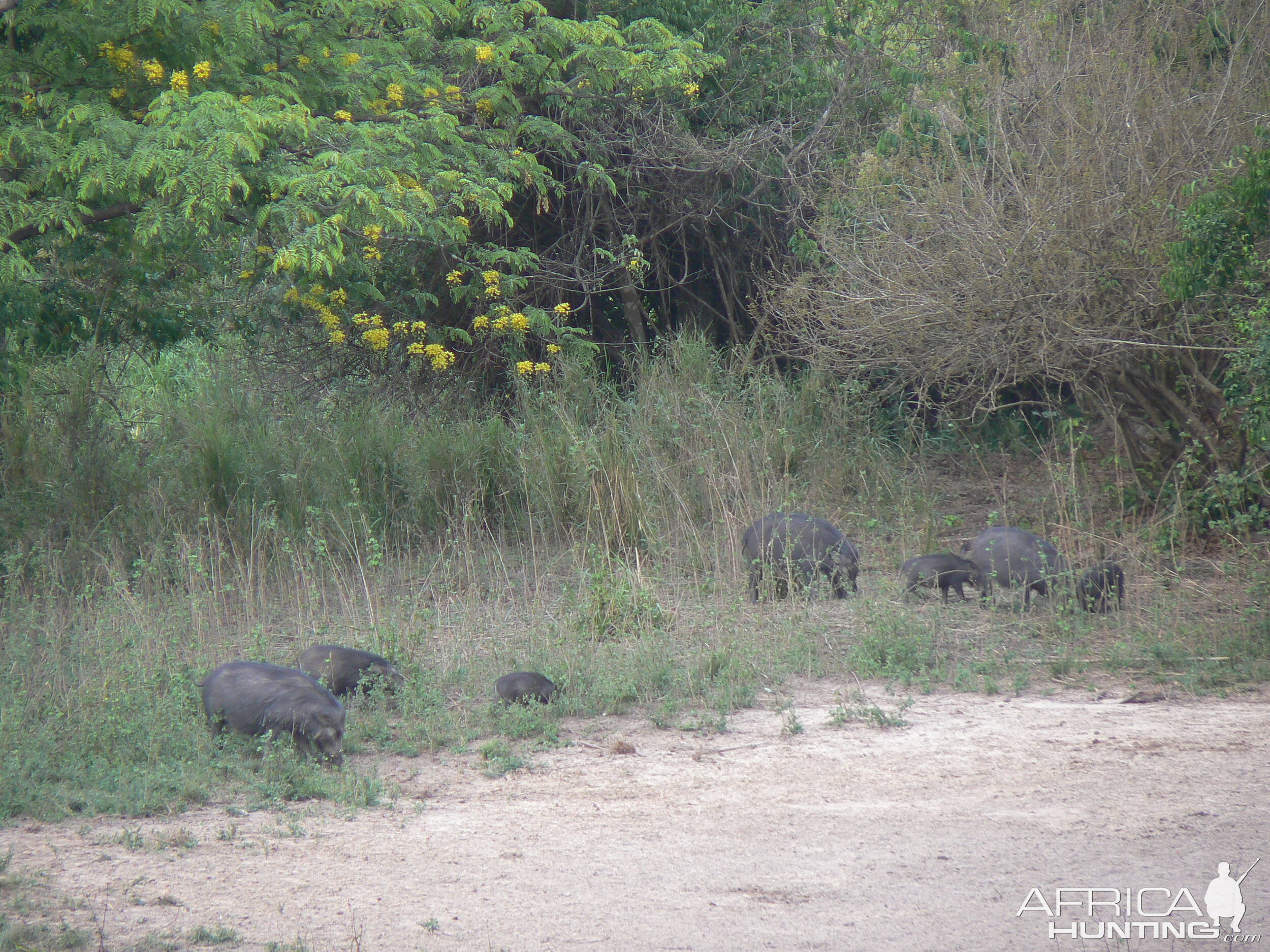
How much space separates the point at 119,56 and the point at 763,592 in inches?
204

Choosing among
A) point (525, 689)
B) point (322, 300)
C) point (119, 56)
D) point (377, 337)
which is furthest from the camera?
point (377, 337)

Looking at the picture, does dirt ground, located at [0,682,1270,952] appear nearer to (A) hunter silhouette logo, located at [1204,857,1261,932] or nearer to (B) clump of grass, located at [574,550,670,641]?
(A) hunter silhouette logo, located at [1204,857,1261,932]

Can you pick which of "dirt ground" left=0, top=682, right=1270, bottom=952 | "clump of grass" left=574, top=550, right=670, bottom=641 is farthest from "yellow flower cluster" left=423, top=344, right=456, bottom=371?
"dirt ground" left=0, top=682, right=1270, bottom=952

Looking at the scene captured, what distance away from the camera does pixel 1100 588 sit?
6.96 m

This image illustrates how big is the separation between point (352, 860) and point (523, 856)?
0.59m

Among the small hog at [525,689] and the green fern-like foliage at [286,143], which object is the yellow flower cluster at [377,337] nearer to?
the green fern-like foliage at [286,143]

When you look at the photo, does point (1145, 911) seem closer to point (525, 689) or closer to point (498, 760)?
point (498, 760)

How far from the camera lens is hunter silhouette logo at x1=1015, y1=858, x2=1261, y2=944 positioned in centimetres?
343

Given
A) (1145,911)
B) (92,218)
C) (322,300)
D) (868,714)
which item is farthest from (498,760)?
(322,300)

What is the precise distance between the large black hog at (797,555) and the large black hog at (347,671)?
2.54 metres

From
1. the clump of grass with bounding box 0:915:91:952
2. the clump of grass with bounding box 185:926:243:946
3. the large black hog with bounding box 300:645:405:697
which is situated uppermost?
the clump of grass with bounding box 0:915:91:952

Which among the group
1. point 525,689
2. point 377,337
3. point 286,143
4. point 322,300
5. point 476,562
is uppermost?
point 286,143

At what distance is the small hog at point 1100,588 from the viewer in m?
6.95

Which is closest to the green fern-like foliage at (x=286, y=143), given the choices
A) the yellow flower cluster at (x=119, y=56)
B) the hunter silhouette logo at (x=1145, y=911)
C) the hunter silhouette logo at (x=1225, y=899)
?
the yellow flower cluster at (x=119, y=56)
